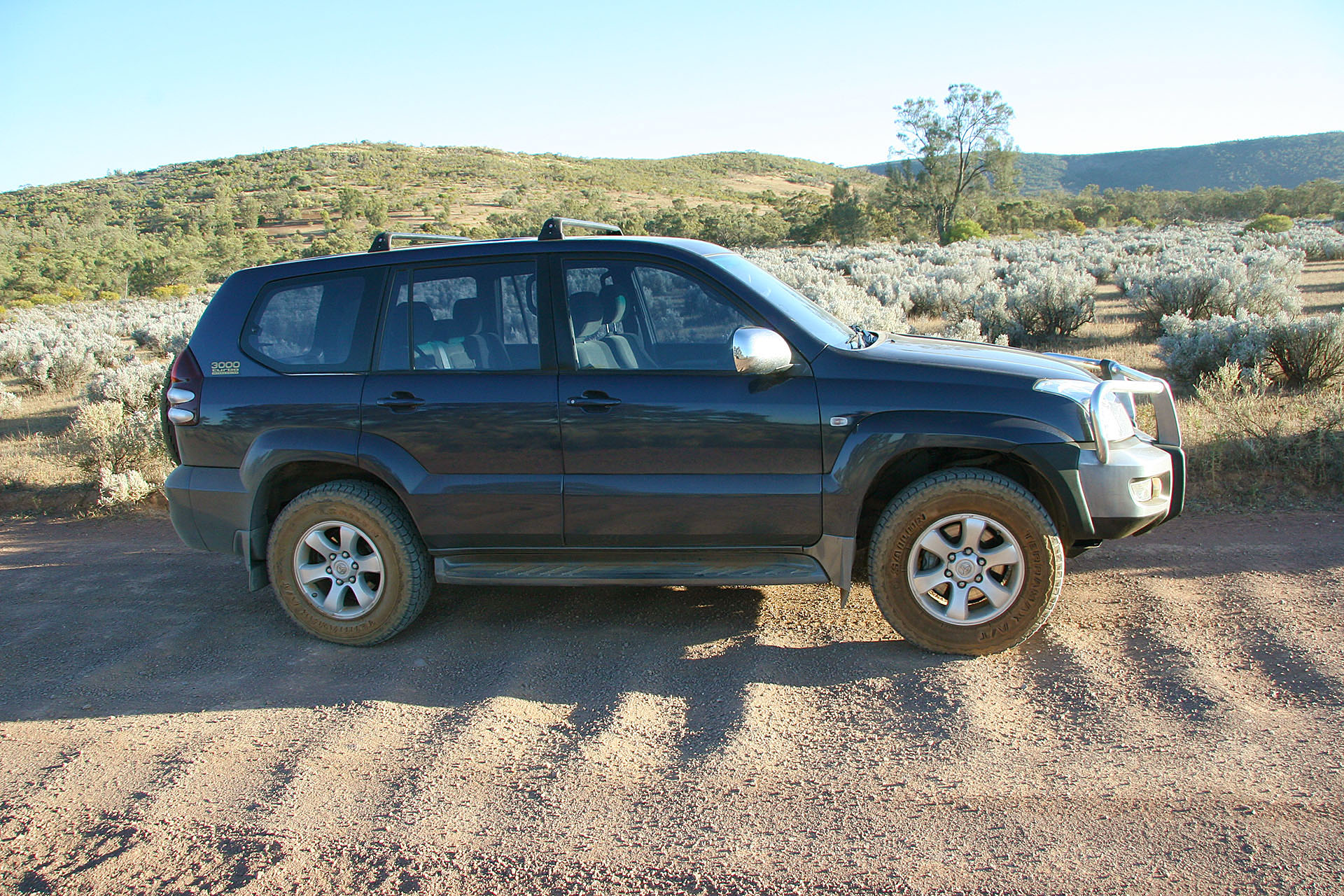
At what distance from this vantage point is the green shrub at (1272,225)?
3556 centimetres

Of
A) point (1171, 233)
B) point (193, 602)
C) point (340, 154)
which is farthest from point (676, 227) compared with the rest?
point (340, 154)

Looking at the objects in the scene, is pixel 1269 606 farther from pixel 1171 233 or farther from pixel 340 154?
pixel 340 154

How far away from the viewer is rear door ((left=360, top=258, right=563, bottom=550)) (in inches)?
168

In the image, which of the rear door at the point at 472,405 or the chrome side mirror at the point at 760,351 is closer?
the chrome side mirror at the point at 760,351

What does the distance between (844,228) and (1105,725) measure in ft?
138

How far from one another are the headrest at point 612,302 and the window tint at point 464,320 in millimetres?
329

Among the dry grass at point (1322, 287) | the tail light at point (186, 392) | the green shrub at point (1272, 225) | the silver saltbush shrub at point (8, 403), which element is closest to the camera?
the tail light at point (186, 392)

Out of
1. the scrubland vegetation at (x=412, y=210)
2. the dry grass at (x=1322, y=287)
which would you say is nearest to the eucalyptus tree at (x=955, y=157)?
the scrubland vegetation at (x=412, y=210)

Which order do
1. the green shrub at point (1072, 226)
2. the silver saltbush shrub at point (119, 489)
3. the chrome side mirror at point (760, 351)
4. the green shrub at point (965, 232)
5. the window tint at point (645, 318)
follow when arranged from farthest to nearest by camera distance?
the green shrub at point (965, 232) → the green shrub at point (1072, 226) → the silver saltbush shrub at point (119, 489) → the window tint at point (645, 318) → the chrome side mirror at point (760, 351)

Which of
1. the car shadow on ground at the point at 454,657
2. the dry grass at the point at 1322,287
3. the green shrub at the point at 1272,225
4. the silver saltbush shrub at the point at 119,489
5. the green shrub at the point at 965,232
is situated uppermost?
the green shrub at the point at 965,232

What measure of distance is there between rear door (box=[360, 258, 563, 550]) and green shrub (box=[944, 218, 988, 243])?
1717 inches

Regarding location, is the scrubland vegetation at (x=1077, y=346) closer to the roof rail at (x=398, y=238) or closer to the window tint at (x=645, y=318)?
the window tint at (x=645, y=318)

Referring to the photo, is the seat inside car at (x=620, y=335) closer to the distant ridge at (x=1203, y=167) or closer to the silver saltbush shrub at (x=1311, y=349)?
the silver saltbush shrub at (x=1311, y=349)

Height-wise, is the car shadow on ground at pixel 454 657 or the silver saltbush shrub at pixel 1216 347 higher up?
the silver saltbush shrub at pixel 1216 347
